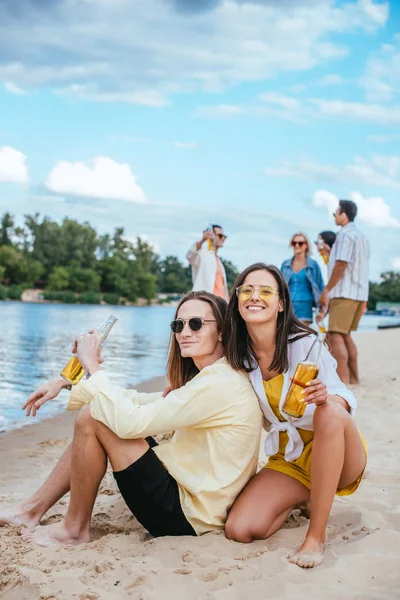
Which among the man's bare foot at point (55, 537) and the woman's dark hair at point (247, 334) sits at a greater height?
the woman's dark hair at point (247, 334)

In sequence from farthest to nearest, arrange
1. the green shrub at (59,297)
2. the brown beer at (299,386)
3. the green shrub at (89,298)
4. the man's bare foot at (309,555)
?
1. the green shrub at (89,298)
2. the green shrub at (59,297)
3. the brown beer at (299,386)
4. the man's bare foot at (309,555)

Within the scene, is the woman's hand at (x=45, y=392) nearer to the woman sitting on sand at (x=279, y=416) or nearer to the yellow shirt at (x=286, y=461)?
the woman sitting on sand at (x=279, y=416)

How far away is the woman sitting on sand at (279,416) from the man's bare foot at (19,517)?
3.49 ft

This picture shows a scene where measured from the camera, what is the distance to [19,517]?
3375 mm

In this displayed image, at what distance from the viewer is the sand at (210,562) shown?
2.49m

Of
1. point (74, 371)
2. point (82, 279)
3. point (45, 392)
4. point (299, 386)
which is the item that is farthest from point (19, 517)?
point (82, 279)

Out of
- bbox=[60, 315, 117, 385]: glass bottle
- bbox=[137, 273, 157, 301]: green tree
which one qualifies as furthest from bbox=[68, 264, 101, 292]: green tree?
bbox=[60, 315, 117, 385]: glass bottle

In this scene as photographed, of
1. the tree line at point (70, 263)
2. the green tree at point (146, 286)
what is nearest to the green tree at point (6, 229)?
the tree line at point (70, 263)

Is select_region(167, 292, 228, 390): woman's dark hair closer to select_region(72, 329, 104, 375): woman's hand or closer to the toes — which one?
select_region(72, 329, 104, 375): woman's hand

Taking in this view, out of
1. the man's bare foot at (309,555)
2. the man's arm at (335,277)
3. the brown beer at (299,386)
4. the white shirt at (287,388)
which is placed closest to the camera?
the man's bare foot at (309,555)

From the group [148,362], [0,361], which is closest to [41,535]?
[0,361]

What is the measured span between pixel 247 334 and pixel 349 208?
461 centimetres

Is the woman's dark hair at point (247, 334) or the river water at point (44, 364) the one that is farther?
the river water at point (44, 364)

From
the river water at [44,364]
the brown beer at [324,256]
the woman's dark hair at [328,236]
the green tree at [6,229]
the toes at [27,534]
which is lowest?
the river water at [44,364]
